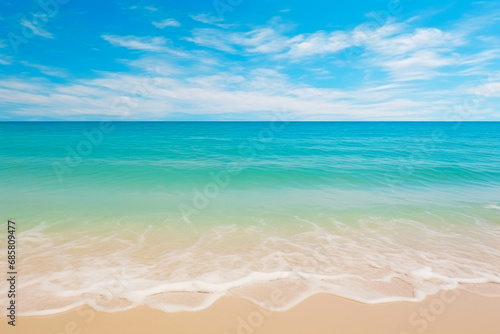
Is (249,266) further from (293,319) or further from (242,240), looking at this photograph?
(293,319)

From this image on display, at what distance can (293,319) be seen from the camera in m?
4.58

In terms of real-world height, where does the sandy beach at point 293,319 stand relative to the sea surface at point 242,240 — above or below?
above

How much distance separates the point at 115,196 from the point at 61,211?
257cm

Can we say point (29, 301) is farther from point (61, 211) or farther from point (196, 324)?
point (61, 211)

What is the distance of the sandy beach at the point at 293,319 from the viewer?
4.32m

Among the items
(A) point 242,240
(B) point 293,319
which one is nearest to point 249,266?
(A) point 242,240

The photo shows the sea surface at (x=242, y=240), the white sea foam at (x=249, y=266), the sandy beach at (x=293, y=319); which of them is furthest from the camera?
the sea surface at (x=242, y=240)

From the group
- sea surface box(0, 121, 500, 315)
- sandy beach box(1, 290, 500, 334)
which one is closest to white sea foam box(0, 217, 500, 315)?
sea surface box(0, 121, 500, 315)

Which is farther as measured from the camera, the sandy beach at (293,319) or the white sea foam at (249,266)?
the white sea foam at (249,266)

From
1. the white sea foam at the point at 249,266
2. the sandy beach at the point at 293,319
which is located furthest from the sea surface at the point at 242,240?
the sandy beach at the point at 293,319

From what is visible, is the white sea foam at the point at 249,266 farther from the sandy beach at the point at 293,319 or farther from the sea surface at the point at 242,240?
the sandy beach at the point at 293,319

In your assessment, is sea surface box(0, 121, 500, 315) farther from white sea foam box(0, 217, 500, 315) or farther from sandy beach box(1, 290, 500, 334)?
sandy beach box(1, 290, 500, 334)

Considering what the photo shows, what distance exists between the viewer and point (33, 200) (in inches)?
449

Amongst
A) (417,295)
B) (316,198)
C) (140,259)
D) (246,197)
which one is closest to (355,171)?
(316,198)
